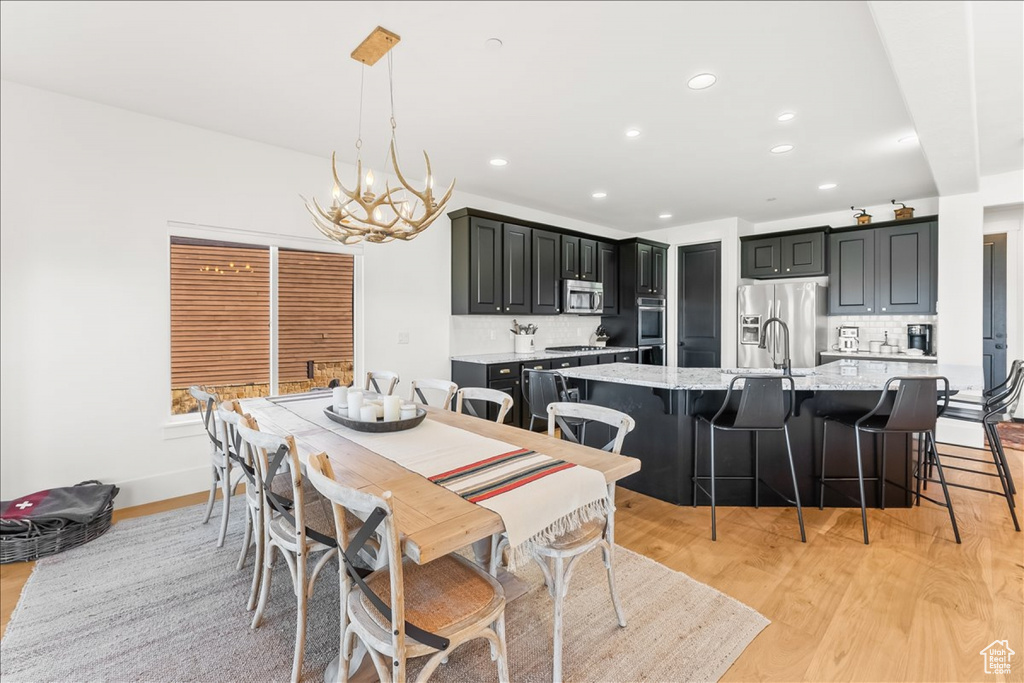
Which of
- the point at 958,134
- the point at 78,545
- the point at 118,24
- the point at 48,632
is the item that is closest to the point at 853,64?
the point at 958,134

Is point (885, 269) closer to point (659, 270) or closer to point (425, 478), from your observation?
point (659, 270)

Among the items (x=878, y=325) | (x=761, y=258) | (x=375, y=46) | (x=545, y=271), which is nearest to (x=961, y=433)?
(x=878, y=325)

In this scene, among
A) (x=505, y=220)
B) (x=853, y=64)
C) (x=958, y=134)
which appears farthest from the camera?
(x=505, y=220)

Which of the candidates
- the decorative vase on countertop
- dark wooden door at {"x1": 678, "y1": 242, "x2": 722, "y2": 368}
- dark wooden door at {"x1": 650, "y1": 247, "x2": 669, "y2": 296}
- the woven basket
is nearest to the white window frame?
the woven basket

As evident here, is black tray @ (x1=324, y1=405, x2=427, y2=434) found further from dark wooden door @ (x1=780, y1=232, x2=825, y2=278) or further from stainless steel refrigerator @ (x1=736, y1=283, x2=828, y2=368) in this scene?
dark wooden door @ (x1=780, y1=232, x2=825, y2=278)

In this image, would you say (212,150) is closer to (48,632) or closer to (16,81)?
(16,81)

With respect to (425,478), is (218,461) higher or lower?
lower

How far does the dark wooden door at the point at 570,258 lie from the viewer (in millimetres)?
5551

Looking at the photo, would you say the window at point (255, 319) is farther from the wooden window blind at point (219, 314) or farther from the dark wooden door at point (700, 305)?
the dark wooden door at point (700, 305)

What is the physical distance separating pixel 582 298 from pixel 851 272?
323 centimetres

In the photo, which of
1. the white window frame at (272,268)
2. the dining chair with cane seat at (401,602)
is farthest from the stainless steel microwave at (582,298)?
the dining chair with cane seat at (401,602)

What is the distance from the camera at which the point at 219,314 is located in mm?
3480

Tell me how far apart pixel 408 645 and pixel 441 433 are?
100 cm

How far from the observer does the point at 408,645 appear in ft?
3.85
